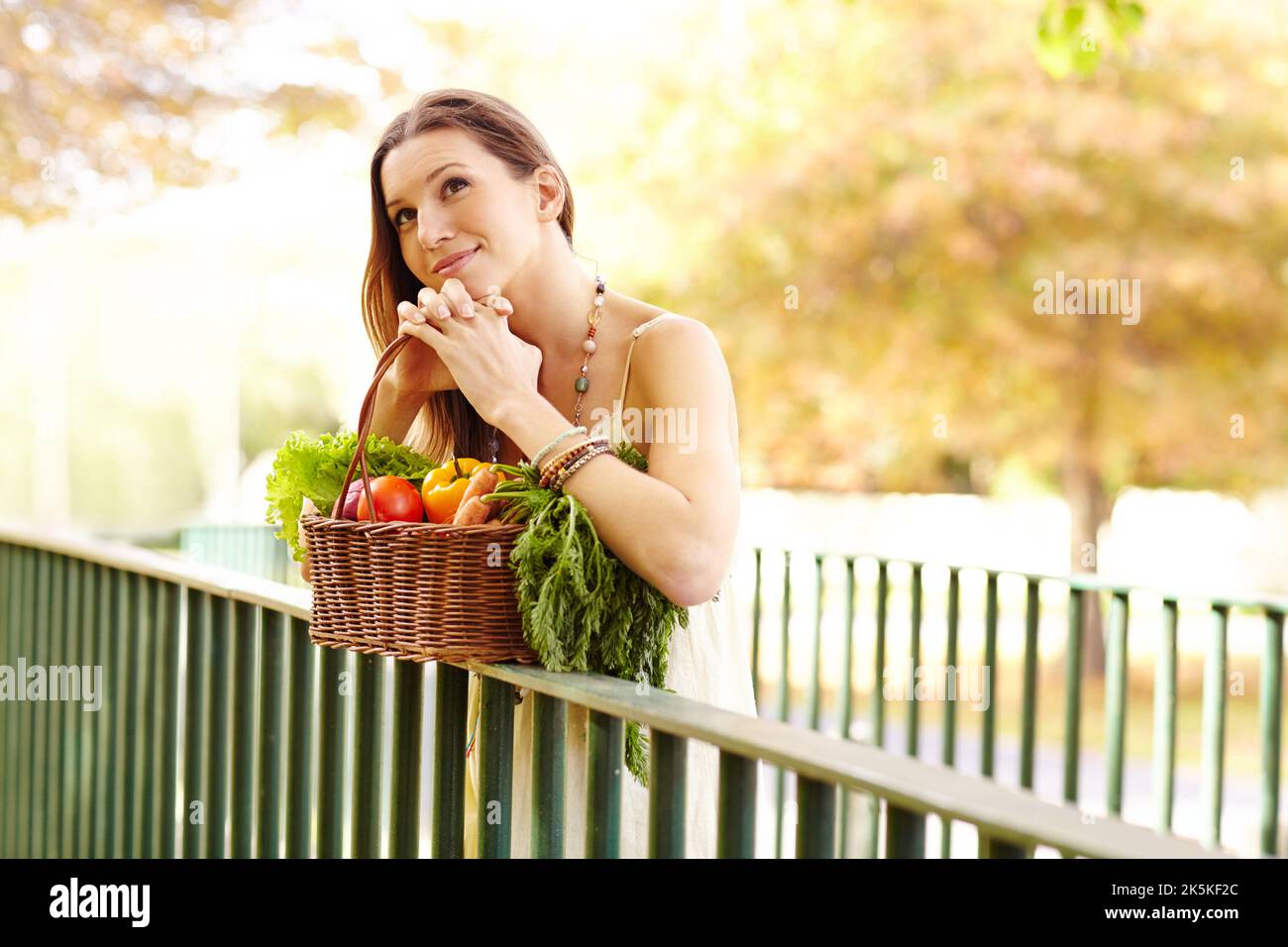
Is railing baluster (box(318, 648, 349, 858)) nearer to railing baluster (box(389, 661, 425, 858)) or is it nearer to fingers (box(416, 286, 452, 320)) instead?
railing baluster (box(389, 661, 425, 858))

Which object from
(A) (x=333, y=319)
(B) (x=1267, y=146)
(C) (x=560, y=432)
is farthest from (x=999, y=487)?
(C) (x=560, y=432)

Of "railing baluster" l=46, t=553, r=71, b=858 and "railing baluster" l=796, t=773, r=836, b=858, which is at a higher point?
"railing baluster" l=796, t=773, r=836, b=858

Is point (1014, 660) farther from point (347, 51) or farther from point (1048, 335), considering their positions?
point (347, 51)

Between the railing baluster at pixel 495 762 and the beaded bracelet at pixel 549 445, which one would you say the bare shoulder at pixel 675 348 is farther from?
the railing baluster at pixel 495 762

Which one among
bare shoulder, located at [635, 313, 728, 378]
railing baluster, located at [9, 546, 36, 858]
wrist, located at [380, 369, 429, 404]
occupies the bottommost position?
railing baluster, located at [9, 546, 36, 858]

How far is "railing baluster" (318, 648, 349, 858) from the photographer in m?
2.46

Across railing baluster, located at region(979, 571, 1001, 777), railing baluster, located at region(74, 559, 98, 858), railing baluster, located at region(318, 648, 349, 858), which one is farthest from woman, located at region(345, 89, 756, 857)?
railing baluster, located at region(979, 571, 1001, 777)

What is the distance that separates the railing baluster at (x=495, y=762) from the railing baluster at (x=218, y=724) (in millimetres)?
1093

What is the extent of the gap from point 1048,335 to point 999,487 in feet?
34.4

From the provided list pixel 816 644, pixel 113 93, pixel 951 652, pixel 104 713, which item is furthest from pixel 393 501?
pixel 113 93

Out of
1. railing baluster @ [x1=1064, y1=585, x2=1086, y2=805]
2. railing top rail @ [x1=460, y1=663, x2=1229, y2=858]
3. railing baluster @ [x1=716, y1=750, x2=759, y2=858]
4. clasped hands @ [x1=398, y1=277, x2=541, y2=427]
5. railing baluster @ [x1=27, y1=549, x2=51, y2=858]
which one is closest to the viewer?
railing top rail @ [x1=460, y1=663, x2=1229, y2=858]

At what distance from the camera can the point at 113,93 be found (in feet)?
29.1

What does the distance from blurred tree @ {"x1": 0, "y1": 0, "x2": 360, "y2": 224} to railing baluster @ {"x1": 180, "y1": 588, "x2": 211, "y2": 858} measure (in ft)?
22.5

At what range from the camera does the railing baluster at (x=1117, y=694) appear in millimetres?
4090
